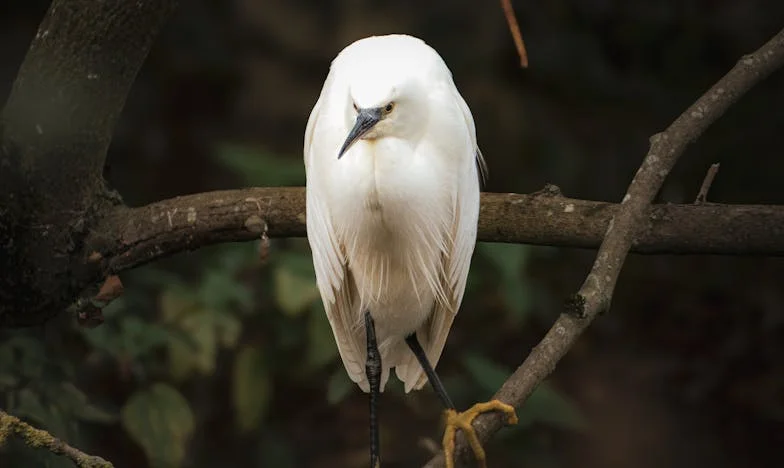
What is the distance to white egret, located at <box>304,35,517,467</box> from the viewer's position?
54.2 inches

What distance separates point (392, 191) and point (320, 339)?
86cm

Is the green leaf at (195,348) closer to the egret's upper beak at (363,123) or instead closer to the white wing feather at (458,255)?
the white wing feather at (458,255)

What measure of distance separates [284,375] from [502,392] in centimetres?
137

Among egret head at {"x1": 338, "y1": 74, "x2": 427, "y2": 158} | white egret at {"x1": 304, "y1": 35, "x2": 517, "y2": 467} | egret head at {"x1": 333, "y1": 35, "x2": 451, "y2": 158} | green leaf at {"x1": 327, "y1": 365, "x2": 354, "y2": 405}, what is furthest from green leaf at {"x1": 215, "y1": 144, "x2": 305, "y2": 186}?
egret head at {"x1": 338, "y1": 74, "x2": 427, "y2": 158}

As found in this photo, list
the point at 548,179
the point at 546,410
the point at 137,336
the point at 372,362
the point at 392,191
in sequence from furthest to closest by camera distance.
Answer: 1. the point at 548,179
2. the point at 546,410
3. the point at 137,336
4. the point at 372,362
5. the point at 392,191

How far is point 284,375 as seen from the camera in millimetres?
2605

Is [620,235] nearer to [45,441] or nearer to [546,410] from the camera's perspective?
[45,441]

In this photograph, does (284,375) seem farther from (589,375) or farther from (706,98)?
(706,98)

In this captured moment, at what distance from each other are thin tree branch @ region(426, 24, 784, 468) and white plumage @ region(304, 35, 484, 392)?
0.72 ft

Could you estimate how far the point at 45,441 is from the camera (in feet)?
4.06

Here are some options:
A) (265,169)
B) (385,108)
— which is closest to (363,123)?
(385,108)

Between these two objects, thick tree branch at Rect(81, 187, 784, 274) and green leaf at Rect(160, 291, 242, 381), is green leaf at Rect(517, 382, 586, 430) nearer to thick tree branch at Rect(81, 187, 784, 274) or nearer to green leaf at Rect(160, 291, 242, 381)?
green leaf at Rect(160, 291, 242, 381)

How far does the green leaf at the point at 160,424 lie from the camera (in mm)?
2016

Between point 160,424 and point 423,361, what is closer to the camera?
point 423,361
